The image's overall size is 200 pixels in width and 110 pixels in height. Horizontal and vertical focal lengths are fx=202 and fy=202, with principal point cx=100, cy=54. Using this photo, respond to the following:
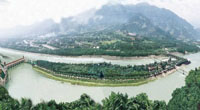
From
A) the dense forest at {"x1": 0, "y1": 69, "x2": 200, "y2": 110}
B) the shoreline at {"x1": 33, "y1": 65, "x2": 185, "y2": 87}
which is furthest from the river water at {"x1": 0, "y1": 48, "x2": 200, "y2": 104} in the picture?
the dense forest at {"x1": 0, "y1": 69, "x2": 200, "y2": 110}

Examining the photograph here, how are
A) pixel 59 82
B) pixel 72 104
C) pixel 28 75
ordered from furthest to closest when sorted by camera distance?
pixel 28 75
pixel 59 82
pixel 72 104

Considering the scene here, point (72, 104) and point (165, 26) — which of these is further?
point (165, 26)

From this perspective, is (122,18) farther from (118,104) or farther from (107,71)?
(118,104)

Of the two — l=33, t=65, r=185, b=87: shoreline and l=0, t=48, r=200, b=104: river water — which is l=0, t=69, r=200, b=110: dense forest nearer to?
l=0, t=48, r=200, b=104: river water

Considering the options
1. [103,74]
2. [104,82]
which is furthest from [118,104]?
[103,74]

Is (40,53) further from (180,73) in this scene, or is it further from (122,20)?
(122,20)

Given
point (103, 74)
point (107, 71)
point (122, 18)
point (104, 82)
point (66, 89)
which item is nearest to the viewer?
point (66, 89)

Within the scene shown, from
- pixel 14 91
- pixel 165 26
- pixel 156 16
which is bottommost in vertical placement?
pixel 14 91

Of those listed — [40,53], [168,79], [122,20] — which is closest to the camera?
[168,79]

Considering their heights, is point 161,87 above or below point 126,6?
below

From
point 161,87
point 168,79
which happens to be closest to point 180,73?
point 168,79

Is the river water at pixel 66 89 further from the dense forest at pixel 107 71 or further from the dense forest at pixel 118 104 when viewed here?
the dense forest at pixel 118 104
